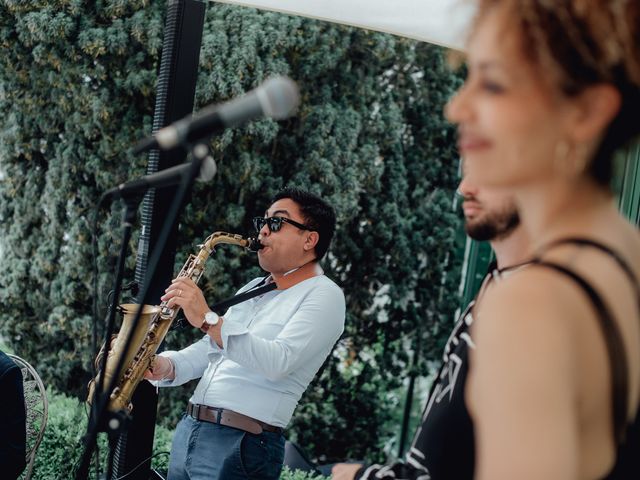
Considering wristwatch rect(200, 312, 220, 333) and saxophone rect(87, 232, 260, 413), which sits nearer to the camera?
wristwatch rect(200, 312, 220, 333)

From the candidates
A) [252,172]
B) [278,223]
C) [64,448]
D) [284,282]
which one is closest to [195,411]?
[284,282]

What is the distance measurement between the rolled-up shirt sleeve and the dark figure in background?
821mm

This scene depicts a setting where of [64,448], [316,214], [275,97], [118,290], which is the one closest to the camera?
[275,97]

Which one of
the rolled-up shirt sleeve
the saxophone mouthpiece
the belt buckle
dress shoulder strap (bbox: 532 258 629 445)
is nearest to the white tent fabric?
the saxophone mouthpiece

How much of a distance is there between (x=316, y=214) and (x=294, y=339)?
2.28 feet

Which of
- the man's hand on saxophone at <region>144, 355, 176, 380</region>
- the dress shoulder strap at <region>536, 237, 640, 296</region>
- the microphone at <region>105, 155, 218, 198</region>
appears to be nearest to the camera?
the dress shoulder strap at <region>536, 237, 640, 296</region>

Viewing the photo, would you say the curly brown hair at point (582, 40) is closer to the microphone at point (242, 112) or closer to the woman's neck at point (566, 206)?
the woman's neck at point (566, 206)

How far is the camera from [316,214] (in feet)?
11.6

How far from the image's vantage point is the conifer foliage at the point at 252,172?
554 centimetres

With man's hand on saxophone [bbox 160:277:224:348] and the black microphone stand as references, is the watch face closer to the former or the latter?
man's hand on saxophone [bbox 160:277:224:348]

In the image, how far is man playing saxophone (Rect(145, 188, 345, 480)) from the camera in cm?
301

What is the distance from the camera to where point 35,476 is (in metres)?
4.54

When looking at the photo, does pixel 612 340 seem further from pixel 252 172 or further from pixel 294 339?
pixel 252 172

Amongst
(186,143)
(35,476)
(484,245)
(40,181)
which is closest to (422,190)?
(484,245)
